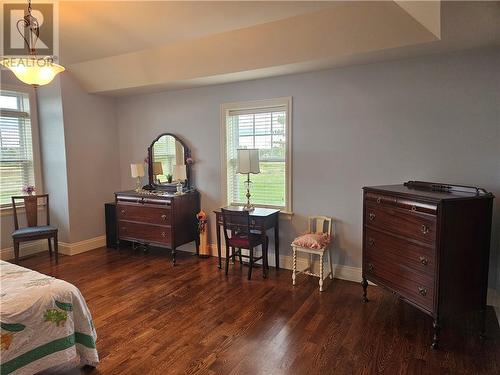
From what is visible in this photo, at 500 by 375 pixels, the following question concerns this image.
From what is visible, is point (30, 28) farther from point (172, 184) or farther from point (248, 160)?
point (172, 184)

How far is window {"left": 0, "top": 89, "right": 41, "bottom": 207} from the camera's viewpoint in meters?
4.45

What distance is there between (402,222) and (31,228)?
452 centimetres

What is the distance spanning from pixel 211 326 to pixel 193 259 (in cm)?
182

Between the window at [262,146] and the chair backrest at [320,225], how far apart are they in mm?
328

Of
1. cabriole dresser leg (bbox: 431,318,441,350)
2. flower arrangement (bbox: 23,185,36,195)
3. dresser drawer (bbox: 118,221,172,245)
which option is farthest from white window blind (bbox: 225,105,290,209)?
flower arrangement (bbox: 23,185,36,195)

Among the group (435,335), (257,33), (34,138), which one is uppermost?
(257,33)

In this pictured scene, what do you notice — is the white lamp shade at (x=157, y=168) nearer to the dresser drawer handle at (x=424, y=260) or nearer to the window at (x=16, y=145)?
the window at (x=16, y=145)

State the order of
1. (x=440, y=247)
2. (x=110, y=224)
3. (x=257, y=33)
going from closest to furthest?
(x=440, y=247) < (x=257, y=33) < (x=110, y=224)

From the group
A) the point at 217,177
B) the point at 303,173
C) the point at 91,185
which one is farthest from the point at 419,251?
the point at 91,185

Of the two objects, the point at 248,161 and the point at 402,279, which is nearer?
the point at 402,279

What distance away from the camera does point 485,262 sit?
251cm

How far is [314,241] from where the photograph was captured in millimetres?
3451

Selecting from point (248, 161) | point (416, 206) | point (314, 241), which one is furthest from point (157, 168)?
Answer: point (416, 206)

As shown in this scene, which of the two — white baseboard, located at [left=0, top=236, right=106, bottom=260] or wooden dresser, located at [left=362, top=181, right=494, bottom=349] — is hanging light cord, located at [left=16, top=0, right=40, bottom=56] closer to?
white baseboard, located at [left=0, top=236, right=106, bottom=260]
